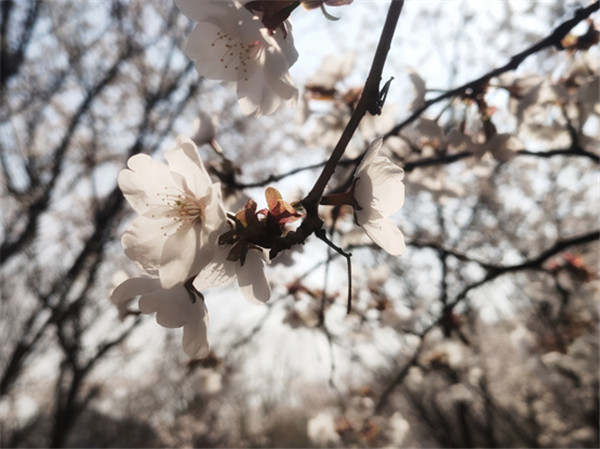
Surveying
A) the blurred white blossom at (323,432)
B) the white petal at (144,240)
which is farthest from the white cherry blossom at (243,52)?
the blurred white blossom at (323,432)

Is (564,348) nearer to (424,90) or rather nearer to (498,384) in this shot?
(424,90)

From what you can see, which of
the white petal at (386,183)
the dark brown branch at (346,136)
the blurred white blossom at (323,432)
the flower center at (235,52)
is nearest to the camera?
the dark brown branch at (346,136)

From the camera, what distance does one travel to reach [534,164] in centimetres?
725

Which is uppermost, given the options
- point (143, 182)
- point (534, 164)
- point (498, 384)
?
point (534, 164)

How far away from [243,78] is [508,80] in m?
1.38

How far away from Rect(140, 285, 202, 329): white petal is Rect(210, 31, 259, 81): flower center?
16.9 inches

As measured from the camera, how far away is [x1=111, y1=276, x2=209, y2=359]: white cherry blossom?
2.23 ft

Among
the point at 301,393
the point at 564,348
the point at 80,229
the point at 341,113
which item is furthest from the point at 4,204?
the point at 301,393

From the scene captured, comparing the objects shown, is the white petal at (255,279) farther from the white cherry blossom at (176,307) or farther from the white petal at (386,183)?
the white petal at (386,183)

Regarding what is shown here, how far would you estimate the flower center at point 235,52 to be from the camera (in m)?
0.76

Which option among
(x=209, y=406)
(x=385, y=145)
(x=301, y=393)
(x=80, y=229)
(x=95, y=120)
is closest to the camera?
(x=385, y=145)

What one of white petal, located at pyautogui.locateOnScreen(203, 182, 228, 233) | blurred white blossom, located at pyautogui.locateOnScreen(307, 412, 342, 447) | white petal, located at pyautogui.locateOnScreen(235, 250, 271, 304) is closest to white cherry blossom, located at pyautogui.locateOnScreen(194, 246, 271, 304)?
white petal, located at pyautogui.locateOnScreen(235, 250, 271, 304)

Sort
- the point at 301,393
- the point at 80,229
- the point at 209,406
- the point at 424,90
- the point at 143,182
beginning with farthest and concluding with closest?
the point at 301,393
the point at 209,406
the point at 80,229
the point at 424,90
the point at 143,182

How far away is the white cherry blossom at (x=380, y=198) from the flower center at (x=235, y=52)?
0.32 meters
